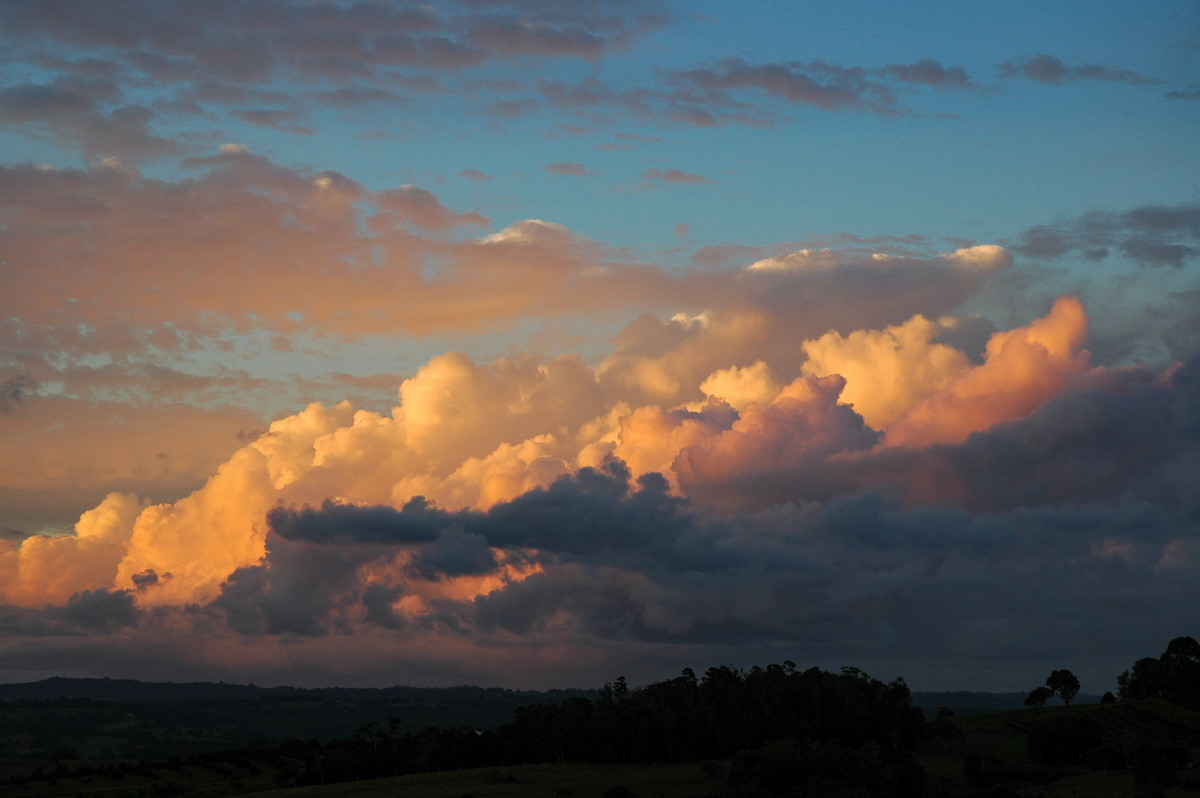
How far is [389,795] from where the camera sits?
194m

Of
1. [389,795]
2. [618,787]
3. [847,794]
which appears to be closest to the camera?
[847,794]

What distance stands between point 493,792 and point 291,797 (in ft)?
126

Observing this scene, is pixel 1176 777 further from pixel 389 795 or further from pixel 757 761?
pixel 389 795

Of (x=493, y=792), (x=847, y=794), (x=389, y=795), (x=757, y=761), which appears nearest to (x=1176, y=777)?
(x=847, y=794)

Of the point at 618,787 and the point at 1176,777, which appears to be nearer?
the point at 1176,777

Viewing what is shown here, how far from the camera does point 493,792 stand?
188625 mm

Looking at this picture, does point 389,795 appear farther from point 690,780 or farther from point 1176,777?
point 1176,777

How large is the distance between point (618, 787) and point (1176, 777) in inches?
3363

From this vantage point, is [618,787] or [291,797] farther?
[291,797]

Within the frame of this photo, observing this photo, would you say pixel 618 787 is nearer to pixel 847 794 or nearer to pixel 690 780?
pixel 690 780

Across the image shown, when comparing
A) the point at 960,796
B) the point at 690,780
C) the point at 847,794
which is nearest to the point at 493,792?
the point at 690,780

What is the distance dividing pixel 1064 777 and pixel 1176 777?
27.2 meters

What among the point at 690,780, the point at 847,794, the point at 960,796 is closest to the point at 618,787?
the point at 690,780

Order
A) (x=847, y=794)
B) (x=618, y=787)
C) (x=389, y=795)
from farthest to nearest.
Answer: (x=389, y=795)
(x=618, y=787)
(x=847, y=794)
